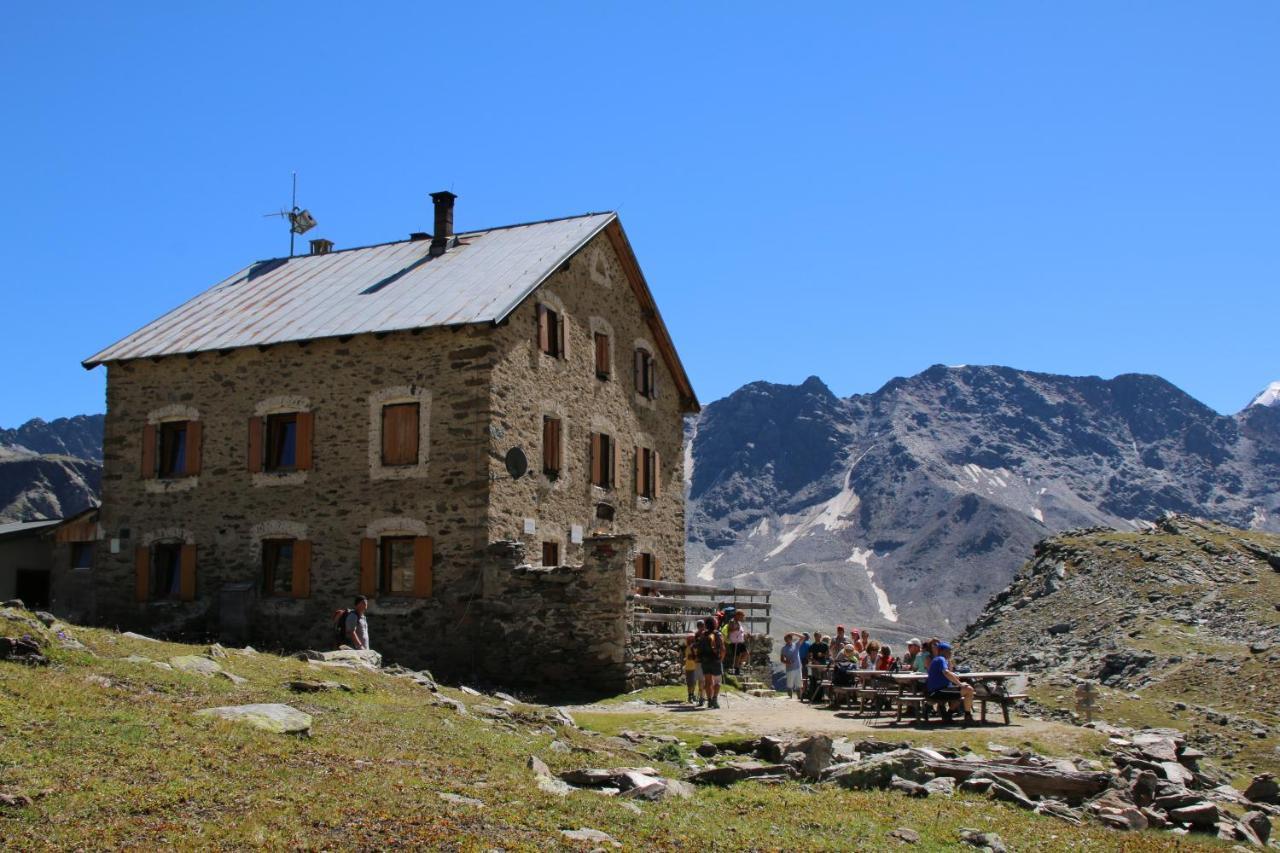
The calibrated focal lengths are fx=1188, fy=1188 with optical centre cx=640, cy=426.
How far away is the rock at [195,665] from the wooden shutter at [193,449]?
12781mm

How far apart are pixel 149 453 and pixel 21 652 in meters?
15.7

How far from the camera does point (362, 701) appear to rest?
13891 millimetres

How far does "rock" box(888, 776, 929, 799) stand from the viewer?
12.1m

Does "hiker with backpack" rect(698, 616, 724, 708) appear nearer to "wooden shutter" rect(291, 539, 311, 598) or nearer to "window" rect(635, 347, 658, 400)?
"wooden shutter" rect(291, 539, 311, 598)

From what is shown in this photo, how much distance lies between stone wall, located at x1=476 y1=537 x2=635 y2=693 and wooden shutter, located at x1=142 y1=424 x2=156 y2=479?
9177 millimetres

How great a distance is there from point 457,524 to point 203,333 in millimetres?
8827

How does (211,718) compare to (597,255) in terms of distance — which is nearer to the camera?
(211,718)

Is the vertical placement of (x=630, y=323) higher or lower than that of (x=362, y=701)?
higher

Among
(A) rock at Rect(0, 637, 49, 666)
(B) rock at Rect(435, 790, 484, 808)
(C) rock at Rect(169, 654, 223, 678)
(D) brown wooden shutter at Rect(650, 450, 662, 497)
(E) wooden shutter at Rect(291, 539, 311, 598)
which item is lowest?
(B) rock at Rect(435, 790, 484, 808)

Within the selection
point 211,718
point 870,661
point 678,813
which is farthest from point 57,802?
point 870,661

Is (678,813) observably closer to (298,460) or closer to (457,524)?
(457,524)

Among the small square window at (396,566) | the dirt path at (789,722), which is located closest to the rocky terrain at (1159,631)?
the dirt path at (789,722)

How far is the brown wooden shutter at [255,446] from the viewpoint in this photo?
2600cm

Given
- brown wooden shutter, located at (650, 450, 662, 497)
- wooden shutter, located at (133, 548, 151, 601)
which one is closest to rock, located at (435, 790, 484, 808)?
wooden shutter, located at (133, 548, 151, 601)
